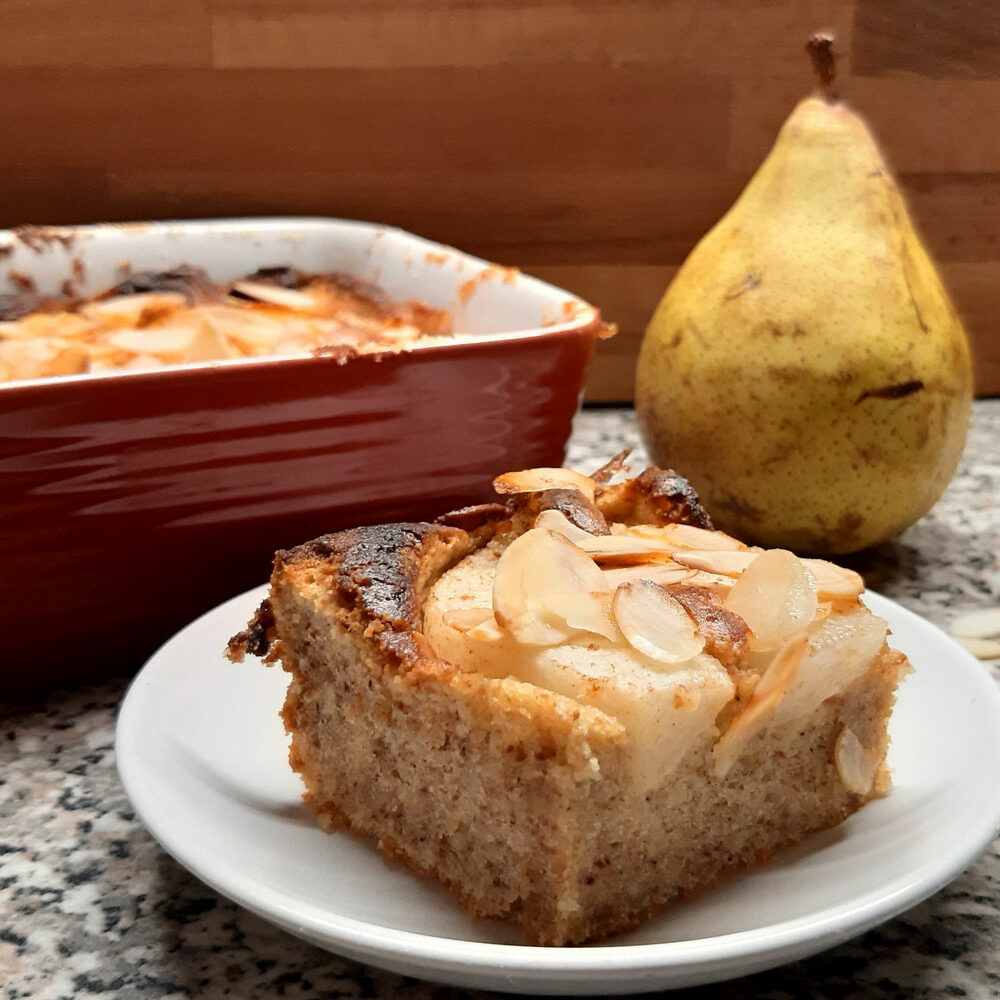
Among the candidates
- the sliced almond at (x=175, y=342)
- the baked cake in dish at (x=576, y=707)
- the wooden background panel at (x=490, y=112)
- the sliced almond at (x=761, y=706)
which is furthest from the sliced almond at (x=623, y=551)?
the wooden background panel at (x=490, y=112)

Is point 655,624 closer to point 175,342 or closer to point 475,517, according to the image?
point 475,517

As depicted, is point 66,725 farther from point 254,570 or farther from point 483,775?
point 483,775

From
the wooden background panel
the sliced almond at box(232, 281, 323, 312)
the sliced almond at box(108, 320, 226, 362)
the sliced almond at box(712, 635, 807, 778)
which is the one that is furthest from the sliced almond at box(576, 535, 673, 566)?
the wooden background panel

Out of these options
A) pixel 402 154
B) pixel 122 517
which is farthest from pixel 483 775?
pixel 402 154

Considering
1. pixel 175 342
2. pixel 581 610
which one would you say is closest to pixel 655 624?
pixel 581 610

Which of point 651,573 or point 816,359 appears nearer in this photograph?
point 651,573

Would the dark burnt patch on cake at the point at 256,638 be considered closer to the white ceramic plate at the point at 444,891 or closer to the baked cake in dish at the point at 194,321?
the white ceramic plate at the point at 444,891
